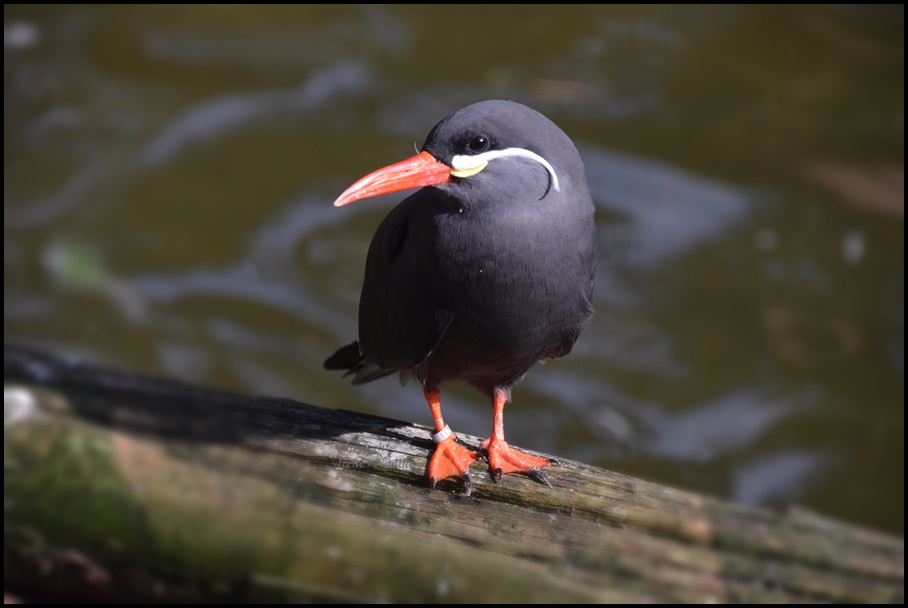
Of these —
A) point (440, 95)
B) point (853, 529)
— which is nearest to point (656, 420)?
point (853, 529)

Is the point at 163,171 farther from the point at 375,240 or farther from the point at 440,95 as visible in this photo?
the point at 375,240

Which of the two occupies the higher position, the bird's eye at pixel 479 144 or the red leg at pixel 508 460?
the bird's eye at pixel 479 144

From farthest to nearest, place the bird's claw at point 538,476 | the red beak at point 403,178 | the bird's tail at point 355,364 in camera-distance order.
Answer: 1. the bird's tail at point 355,364
2. the bird's claw at point 538,476
3. the red beak at point 403,178

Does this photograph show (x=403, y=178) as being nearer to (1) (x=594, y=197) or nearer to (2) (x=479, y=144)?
(2) (x=479, y=144)

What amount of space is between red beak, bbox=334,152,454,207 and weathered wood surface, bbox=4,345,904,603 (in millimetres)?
1040

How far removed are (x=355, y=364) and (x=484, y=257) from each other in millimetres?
1541

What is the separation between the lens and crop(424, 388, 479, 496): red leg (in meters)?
4.45

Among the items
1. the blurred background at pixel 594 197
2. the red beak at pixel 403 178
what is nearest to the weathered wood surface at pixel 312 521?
the red beak at pixel 403 178

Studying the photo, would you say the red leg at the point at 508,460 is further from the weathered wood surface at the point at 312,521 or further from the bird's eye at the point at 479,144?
the bird's eye at the point at 479,144

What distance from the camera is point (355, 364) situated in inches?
215

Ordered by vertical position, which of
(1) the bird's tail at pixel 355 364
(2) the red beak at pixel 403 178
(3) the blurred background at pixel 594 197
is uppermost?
(3) the blurred background at pixel 594 197

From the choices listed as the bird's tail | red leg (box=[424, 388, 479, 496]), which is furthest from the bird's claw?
the bird's tail

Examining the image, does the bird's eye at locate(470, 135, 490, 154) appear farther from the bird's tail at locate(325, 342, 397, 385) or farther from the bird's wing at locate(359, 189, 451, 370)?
the bird's tail at locate(325, 342, 397, 385)

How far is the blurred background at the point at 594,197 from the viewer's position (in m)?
8.48
